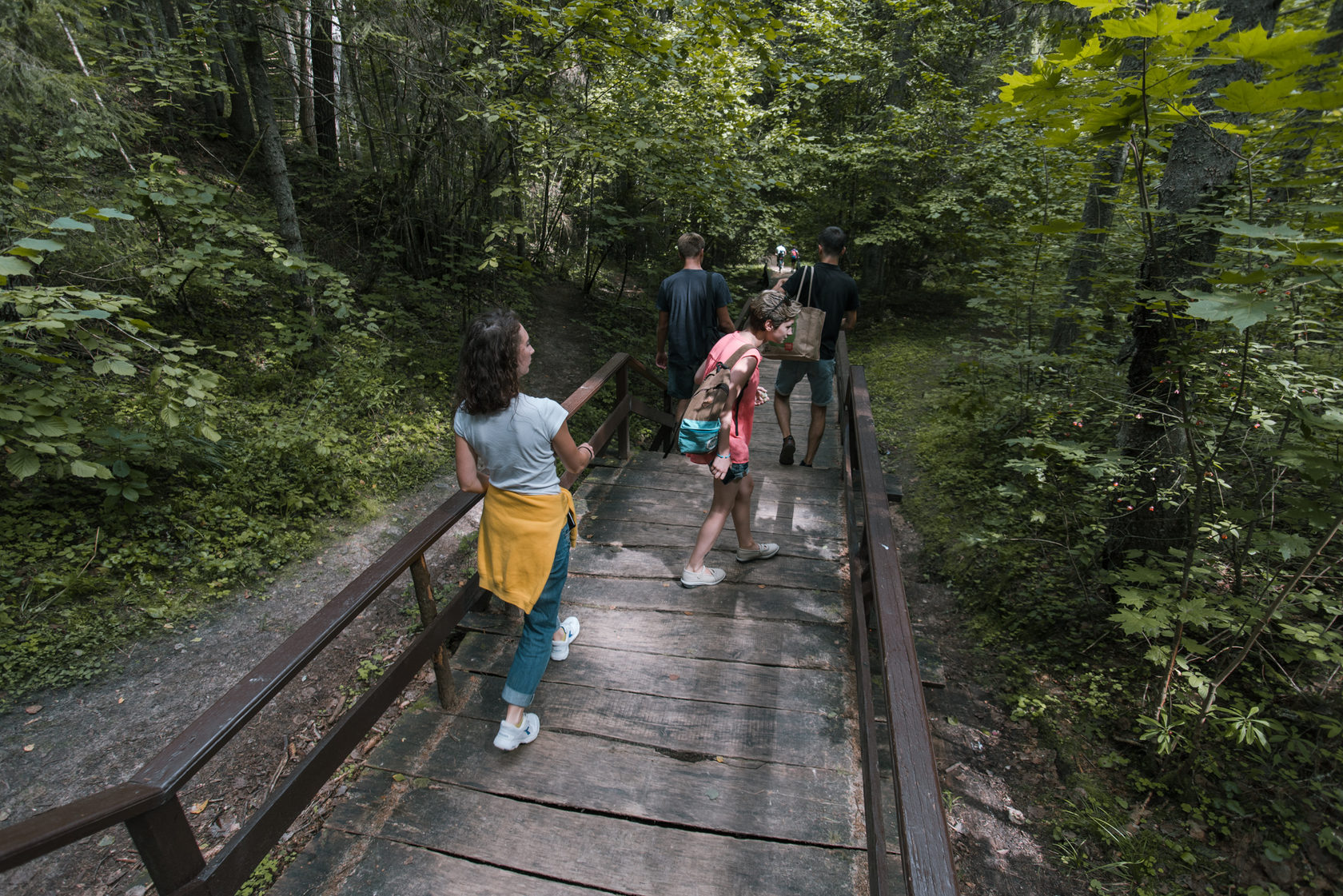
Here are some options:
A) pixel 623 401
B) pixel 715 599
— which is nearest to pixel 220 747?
pixel 715 599

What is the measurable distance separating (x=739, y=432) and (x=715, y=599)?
0.98 m

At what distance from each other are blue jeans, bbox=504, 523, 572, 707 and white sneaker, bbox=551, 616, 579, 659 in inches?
15.4

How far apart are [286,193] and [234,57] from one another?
4099 mm

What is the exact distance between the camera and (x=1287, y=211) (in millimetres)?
2293

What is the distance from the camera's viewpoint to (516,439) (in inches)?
92.3

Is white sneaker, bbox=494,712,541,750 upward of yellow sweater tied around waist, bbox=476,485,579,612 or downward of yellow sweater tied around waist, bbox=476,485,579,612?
downward

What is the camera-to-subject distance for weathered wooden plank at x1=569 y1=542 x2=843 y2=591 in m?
3.66

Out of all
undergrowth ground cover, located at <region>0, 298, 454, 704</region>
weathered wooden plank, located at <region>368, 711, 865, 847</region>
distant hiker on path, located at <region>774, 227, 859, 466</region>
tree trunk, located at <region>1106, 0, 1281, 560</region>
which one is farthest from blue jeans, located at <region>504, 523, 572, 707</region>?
distant hiker on path, located at <region>774, 227, 859, 466</region>

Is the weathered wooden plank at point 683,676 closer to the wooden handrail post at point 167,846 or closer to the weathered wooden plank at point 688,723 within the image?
the weathered wooden plank at point 688,723

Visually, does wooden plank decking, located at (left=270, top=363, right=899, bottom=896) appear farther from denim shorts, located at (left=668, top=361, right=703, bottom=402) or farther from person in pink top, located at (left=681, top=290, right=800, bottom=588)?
denim shorts, located at (left=668, top=361, right=703, bottom=402)

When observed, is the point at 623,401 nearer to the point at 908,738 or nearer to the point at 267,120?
the point at 908,738

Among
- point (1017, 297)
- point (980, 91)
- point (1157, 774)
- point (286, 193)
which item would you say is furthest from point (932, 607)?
point (980, 91)

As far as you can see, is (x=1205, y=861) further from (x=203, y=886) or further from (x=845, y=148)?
(x=845, y=148)

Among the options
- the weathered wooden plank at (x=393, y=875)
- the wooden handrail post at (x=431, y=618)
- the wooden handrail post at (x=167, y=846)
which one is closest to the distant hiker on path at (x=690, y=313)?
the wooden handrail post at (x=431, y=618)
